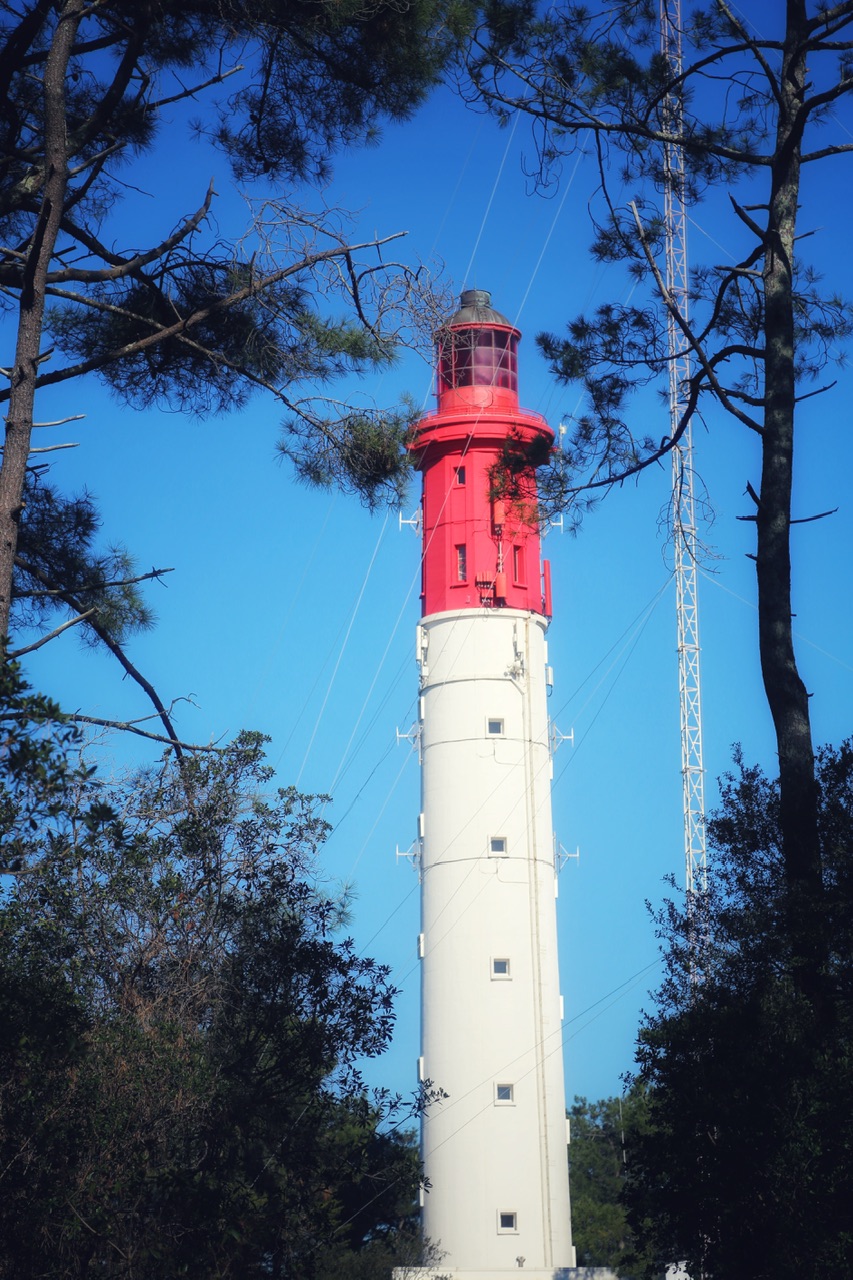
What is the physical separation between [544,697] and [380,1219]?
1317 cm

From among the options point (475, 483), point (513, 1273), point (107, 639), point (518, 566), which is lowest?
point (513, 1273)

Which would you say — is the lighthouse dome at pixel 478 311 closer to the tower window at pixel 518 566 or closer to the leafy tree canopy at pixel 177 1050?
the tower window at pixel 518 566

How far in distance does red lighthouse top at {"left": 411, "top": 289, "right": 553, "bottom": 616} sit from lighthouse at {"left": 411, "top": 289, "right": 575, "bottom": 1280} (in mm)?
44

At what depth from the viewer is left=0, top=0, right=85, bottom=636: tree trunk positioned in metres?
9.97

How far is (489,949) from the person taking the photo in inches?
1254

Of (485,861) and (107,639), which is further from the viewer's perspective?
(485,861)

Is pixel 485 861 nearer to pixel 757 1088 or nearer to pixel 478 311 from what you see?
pixel 478 311

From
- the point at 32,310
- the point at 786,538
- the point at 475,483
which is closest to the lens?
the point at 32,310

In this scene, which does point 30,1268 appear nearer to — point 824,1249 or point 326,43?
point 824,1249

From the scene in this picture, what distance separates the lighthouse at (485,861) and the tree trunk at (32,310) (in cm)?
1943

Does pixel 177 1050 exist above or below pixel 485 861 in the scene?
below

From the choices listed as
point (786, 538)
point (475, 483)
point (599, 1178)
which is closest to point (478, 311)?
point (475, 483)

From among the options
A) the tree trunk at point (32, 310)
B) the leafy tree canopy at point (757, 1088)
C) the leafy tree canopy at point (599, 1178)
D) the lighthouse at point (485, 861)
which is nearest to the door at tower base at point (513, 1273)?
the lighthouse at point (485, 861)

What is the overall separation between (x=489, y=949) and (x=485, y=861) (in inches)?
71.8
